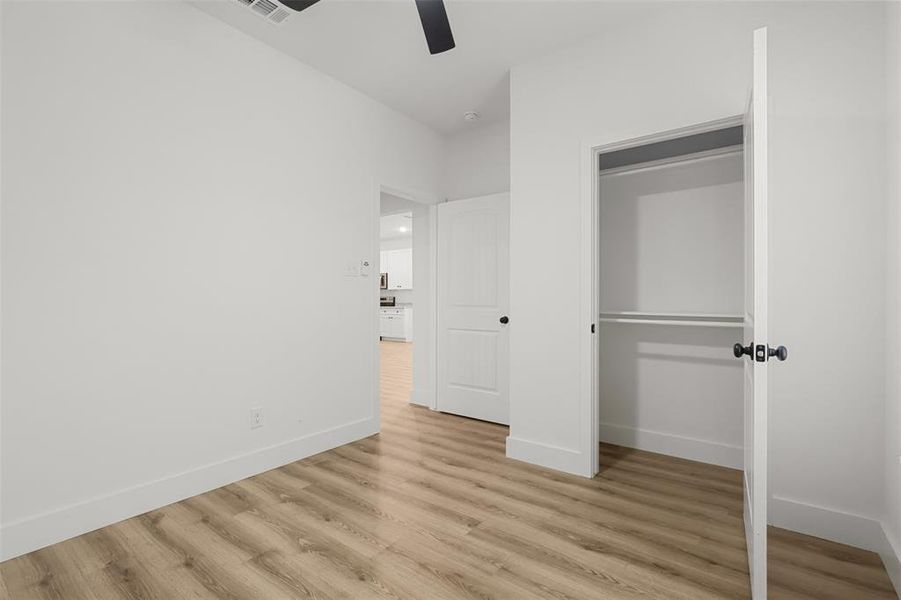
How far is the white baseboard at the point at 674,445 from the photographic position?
2891 millimetres

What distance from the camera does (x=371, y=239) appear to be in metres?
3.58

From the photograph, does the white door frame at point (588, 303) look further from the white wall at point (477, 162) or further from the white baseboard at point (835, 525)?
the white wall at point (477, 162)

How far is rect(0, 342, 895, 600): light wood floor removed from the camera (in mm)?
1700

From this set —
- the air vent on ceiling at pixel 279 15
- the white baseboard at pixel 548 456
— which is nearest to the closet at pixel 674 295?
the white baseboard at pixel 548 456

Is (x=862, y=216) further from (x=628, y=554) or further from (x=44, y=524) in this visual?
(x=44, y=524)

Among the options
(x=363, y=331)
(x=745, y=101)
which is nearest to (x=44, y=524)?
(x=363, y=331)

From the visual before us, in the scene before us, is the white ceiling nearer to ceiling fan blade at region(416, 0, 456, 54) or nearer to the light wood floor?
ceiling fan blade at region(416, 0, 456, 54)

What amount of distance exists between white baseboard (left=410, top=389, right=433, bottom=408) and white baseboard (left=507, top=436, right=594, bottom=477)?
146cm

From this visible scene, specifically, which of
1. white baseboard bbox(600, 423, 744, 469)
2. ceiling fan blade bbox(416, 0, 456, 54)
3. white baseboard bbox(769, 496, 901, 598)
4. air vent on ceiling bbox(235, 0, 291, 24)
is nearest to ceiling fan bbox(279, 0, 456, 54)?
ceiling fan blade bbox(416, 0, 456, 54)

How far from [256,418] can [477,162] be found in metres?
2.88

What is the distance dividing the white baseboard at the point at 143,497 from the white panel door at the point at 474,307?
134 cm

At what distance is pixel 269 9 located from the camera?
2.23 meters

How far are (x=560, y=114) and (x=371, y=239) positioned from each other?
1.68 m

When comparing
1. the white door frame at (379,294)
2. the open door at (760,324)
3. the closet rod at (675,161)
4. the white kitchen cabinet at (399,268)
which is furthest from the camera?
the white kitchen cabinet at (399,268)
